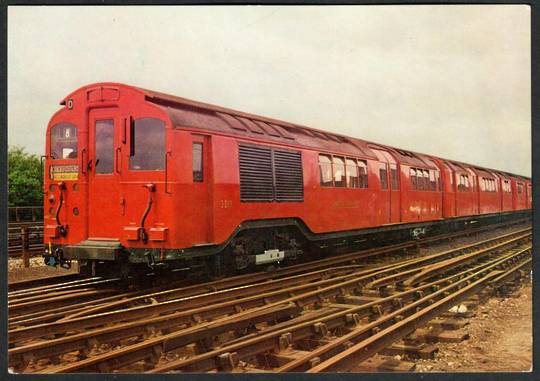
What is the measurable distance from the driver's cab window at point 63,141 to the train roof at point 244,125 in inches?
18.4

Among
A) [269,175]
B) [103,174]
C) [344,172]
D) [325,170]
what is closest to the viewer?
[103,174]

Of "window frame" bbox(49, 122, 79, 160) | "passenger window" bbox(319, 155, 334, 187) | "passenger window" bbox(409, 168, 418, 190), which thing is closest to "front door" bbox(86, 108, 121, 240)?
"window frame" bbox(49, 122, 79, 160)

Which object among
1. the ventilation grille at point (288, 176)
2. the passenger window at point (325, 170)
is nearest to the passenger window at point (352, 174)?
the passenger window at point (325, 170)

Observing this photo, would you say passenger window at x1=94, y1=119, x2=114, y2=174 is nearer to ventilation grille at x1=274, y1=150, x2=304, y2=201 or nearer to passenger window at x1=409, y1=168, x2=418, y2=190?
ventilation grille at x1=274, y1=150, x2=304, y2=201

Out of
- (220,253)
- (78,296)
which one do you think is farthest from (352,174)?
(78,296)

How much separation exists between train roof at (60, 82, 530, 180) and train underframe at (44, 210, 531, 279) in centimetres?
185

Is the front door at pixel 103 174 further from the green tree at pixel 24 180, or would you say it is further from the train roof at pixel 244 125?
the green tree at pixel 24 180

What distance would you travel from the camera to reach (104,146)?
891 cm

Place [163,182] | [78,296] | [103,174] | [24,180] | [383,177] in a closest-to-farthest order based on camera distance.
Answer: [78,296] < [163,182] < [103,174] < [24,180] < [383,177]

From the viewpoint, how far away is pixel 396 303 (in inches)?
332

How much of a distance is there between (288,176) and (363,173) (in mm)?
4221

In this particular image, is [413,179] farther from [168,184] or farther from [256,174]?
[168,184]

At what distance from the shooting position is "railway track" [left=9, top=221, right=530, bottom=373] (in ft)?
18.2

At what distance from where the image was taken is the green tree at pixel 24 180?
942cm
